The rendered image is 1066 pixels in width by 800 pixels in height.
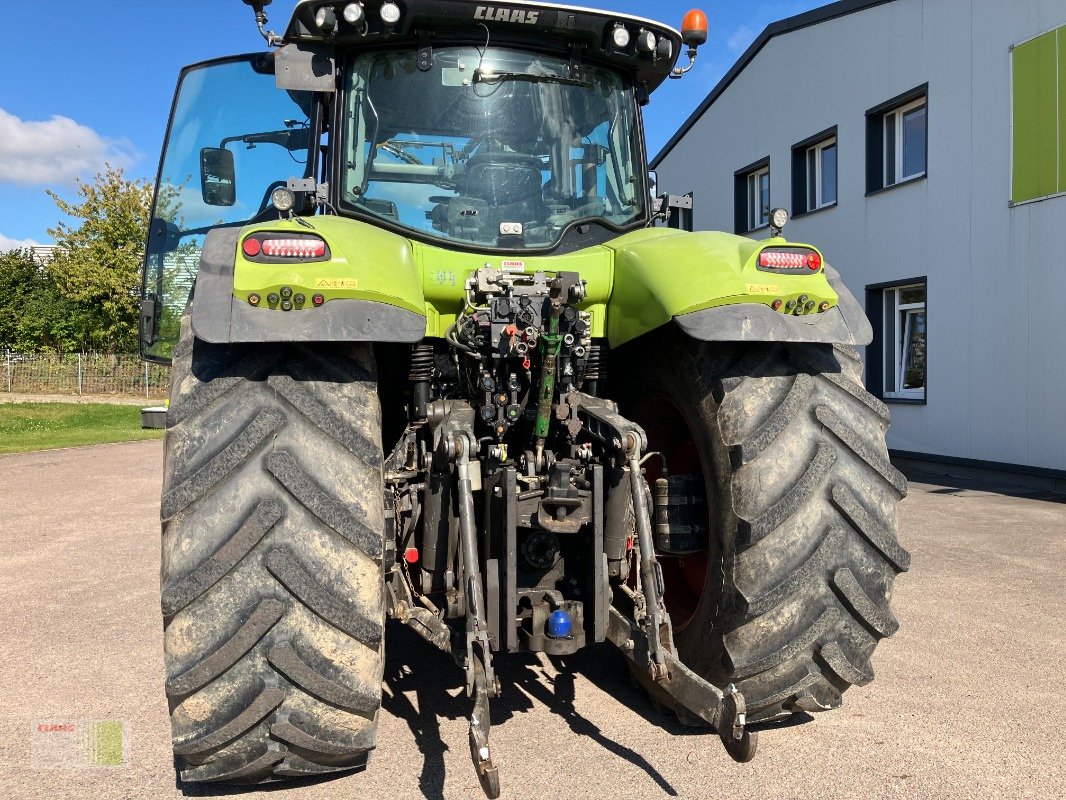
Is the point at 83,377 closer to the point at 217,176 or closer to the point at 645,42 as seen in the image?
the point at 217,176

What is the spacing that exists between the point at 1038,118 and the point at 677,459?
29.5ft

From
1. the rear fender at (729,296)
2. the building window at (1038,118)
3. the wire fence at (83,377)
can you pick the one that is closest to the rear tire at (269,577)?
the rear fender at (729,296)

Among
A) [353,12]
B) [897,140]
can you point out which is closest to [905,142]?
[897,140]

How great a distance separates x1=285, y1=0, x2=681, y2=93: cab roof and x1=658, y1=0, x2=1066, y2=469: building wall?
8.25 meters

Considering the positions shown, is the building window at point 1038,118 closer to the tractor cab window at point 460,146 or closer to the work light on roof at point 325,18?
the tractor cab window at point 460,146

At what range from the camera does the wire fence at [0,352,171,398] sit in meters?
30.1

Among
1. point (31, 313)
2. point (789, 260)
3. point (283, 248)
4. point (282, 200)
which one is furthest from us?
point (31, 313)

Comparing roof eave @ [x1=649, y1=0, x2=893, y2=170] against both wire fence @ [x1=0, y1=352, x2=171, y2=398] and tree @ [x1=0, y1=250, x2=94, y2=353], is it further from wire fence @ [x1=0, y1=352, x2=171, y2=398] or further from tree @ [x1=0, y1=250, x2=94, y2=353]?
tree @ [x1=0, y1=250, x2=94, y2=353]

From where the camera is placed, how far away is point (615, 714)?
3383 millimetres

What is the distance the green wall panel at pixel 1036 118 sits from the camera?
9.87m

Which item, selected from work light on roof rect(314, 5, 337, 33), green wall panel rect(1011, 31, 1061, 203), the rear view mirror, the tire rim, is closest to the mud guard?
the tire rim

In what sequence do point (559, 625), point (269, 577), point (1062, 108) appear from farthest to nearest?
point (1062, 108)
point (559, 625)
point (269, 577)

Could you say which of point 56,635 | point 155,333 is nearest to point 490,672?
point 56,635

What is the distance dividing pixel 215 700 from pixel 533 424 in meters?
1.37
